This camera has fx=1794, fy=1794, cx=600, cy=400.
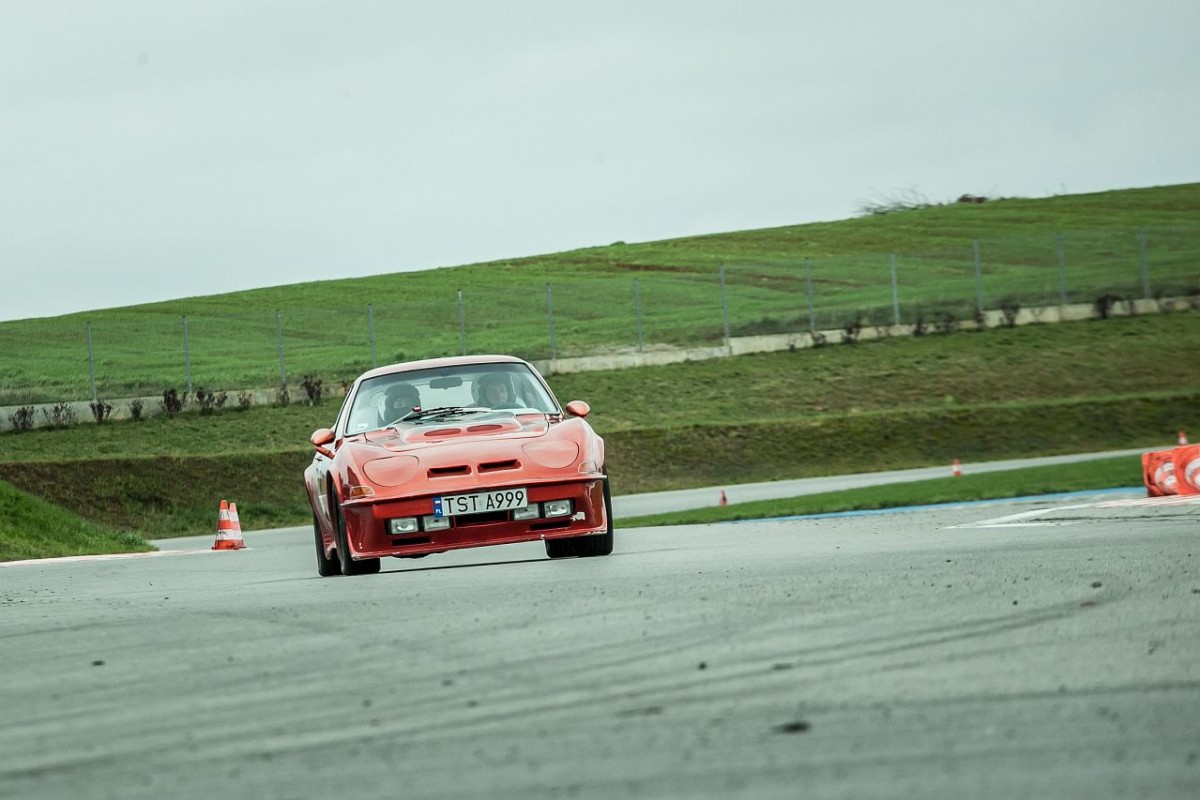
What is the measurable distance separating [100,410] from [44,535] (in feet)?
55.0

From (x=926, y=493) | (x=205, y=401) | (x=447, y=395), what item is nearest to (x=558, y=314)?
(x=205, y=401)

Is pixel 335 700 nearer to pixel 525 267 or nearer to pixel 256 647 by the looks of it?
pixel 256 647

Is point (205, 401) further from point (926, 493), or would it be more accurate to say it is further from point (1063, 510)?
point (1063, 510)

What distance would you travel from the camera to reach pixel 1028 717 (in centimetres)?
468

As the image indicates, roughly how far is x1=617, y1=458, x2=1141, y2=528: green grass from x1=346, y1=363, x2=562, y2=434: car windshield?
24.4 feet

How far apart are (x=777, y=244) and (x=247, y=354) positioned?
3031 cm

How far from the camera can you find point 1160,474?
17.6m

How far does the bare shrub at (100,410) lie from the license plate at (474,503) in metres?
27.0

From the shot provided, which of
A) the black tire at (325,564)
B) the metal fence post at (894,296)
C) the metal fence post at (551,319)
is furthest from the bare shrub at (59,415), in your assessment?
the black tire at (325,564)

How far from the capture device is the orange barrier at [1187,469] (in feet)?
56.7

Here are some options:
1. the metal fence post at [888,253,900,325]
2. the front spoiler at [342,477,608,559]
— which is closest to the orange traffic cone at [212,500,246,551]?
the front spoiler at [342,477,608,559]

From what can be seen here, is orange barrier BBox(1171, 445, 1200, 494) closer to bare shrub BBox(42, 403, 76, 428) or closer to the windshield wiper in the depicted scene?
the windshield wiper

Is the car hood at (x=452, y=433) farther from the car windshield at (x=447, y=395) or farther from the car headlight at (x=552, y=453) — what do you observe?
the car windshield at (x=447, y=395)

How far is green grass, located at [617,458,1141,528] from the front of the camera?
20.6 m
